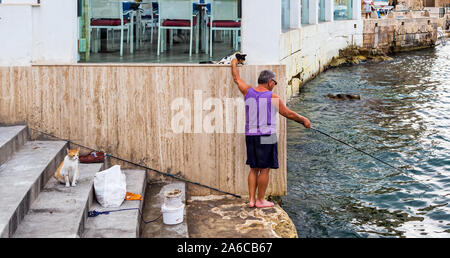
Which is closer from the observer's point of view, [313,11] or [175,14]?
[175,14]

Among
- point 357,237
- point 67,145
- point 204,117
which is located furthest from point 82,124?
point 357,237

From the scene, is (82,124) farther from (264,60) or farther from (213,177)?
(264,60)

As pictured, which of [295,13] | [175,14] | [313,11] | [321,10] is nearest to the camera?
[175,14]

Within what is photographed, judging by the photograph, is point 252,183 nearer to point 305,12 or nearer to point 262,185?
point 262,185

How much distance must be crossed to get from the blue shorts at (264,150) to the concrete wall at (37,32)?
2596 millimetres

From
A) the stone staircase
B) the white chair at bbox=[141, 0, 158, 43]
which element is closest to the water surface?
the stone staircase

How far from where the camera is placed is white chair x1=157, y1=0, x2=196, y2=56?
10758mm

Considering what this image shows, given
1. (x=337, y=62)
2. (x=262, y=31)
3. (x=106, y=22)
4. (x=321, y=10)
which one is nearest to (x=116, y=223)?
(x=262, y=31)

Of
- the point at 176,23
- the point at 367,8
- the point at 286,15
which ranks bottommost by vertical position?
the point at 176,23

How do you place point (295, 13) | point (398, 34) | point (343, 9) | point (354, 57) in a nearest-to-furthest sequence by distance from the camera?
point (295, 13) → point (343, 9) → point (354, 57) → point (398, 34)

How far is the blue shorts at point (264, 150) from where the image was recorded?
697 cm

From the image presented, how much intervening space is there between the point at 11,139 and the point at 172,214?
6.91 feet

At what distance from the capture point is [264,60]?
24.7 ft

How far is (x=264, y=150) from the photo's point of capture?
698cm
